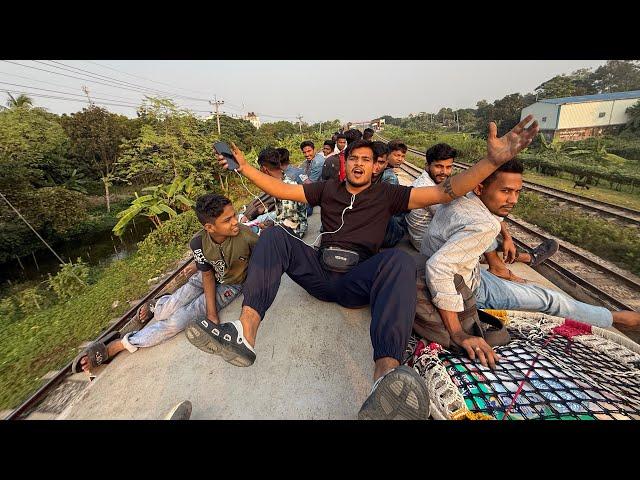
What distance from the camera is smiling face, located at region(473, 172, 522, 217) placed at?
80.1 inches

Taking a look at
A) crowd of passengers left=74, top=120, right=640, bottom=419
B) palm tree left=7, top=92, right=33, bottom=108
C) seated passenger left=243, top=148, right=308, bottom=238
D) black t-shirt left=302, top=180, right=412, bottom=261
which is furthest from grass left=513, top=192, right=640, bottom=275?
palm tree left=7, top=92, right=33, bottom=108

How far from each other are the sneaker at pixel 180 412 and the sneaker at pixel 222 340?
1.40 feet

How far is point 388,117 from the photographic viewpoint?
129125 mm

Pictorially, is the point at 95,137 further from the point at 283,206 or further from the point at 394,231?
the point at 394,231

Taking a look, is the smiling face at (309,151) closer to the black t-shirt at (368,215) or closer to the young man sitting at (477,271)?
the black t-shirt at (368,215)

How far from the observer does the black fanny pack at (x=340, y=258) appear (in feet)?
7.50

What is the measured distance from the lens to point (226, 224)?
244cm

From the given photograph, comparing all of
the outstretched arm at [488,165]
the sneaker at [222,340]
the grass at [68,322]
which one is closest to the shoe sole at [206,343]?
the sneaker at [222,340]

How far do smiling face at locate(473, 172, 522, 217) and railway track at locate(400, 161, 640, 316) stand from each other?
7.99 feet

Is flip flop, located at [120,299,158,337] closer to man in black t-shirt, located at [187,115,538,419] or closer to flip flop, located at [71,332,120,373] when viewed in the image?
flip flop, located at [71,332,120,373]

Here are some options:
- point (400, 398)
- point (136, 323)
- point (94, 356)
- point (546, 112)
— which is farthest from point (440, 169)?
point (546, 112)
